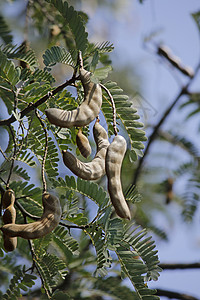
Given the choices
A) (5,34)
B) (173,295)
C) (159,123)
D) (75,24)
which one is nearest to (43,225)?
(75,24)

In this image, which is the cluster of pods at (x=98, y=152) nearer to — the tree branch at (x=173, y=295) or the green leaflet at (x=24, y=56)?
the green leaflet at (x=24, y=56)

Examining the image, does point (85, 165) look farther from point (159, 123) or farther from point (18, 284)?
point (159, 123)

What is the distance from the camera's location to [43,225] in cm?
89

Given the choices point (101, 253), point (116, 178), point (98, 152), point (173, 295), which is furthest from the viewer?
point (173, 295)

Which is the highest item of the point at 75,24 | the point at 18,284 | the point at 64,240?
the point at 75,24

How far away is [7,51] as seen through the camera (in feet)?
4.24

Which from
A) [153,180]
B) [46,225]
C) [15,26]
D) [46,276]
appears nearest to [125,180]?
[153,180]

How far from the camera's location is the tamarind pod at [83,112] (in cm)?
83

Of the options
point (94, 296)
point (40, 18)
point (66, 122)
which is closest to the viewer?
point (66, 122)

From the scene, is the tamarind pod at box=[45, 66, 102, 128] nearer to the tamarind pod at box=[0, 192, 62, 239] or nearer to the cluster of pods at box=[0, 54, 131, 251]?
the cluster of pods at box=[0, 54, 131, 251]

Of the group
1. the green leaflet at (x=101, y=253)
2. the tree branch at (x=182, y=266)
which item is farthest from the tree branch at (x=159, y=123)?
the green leaflet at (x=101, y=253)

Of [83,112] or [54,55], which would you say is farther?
[54,55]

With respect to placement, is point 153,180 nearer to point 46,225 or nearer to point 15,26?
point 15,26

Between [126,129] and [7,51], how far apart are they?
0.41 metres
